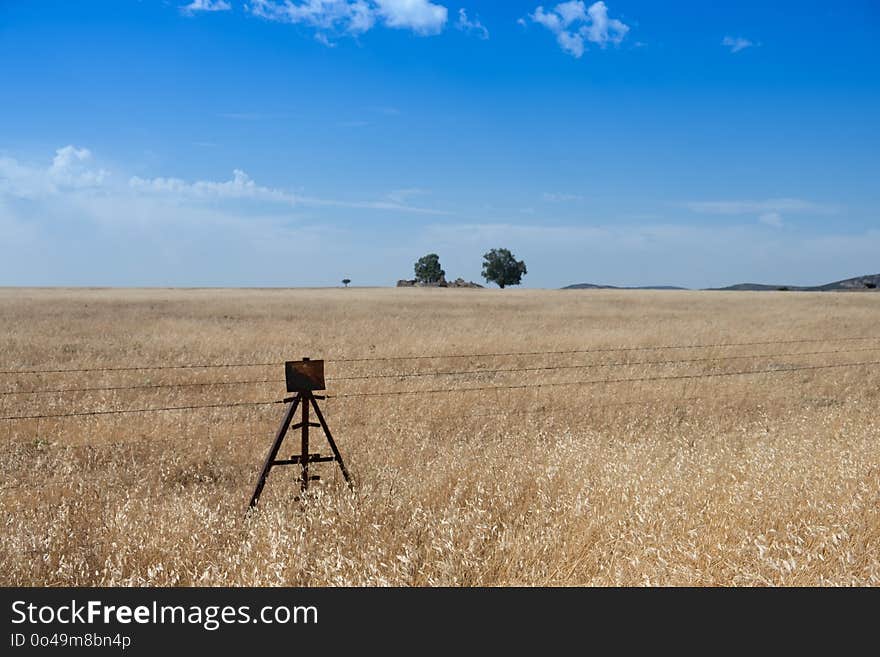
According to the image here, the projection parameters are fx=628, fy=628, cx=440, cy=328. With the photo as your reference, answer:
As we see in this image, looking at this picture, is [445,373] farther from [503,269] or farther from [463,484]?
[503,269]

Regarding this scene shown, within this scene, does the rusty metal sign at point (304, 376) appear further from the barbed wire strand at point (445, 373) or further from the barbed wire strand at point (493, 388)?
the barbed wire strand at point (445, 373)

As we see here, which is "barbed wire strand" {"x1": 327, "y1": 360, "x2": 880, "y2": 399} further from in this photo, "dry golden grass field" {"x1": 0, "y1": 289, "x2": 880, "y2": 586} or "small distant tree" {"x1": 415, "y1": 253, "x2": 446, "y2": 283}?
"small distant tree" {"x1": 415, "y1": 253, "x2": 446, "y2": 283}

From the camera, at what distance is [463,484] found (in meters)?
5.77

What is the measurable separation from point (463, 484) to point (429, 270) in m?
116

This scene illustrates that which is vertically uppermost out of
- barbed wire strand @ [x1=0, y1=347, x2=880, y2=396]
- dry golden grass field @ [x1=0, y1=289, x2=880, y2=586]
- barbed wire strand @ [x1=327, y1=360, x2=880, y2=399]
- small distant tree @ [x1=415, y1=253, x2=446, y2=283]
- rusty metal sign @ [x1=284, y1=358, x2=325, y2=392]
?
small distant tree @ [x1=415, y1=253, x2=446, y2=283]

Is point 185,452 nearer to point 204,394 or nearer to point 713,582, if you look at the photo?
point 204,394

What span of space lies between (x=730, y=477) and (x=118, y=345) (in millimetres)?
16507

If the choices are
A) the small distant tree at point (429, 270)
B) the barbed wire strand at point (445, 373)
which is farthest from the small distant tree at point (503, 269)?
the barbed wire strand at point (445, 373)

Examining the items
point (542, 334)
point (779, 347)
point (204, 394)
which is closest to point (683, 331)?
point (779, 347)

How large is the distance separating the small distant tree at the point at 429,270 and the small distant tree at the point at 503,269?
9.67 m

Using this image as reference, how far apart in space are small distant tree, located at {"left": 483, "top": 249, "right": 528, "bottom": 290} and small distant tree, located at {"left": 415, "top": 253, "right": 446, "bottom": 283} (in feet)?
31.7

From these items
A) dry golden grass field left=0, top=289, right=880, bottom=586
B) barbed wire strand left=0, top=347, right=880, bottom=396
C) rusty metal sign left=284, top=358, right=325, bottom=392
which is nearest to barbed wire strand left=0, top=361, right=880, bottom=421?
dry golden grass field left=0, top=289, right=880, bottom=586

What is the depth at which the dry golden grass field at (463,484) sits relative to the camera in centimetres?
434

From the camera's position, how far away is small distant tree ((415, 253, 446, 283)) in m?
121
